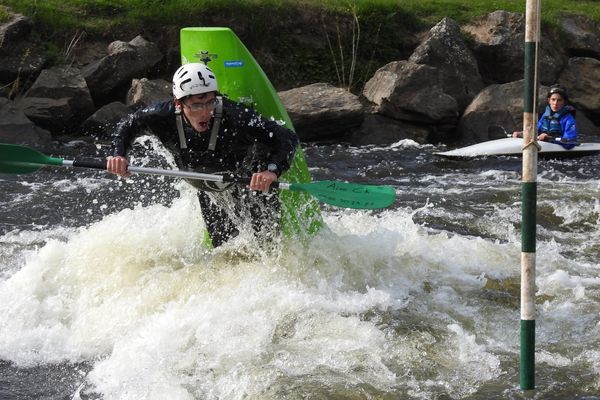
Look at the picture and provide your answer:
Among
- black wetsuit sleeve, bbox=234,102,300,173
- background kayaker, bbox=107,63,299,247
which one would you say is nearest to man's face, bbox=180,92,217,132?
background kayaker, bbox=107,63,299,247

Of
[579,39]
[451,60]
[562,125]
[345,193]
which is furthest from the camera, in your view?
[579,39]

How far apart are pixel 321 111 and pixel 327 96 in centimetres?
33

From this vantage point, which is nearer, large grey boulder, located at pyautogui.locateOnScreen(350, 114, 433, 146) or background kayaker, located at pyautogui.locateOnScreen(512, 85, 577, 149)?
background kayaker, located at pyautogui.locateOnScreen(512, 85, 577, 149)

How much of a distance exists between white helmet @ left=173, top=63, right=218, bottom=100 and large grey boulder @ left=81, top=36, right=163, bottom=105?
791 centimetres

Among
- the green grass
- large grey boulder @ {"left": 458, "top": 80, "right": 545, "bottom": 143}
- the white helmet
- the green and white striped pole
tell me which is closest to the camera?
the green and white striped pole

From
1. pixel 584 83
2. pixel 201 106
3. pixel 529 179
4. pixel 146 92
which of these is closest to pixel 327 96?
pixel 146 92

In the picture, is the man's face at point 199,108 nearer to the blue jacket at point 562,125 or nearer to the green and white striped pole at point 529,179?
the green and white striped pole at point 529,179

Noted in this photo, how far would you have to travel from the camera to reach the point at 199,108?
217 inches

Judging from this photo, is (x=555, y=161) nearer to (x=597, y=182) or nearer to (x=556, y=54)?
(x=597, y=182)

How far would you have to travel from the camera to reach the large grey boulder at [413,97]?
42.1ft

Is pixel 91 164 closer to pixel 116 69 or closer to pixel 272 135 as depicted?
pixel 272 135

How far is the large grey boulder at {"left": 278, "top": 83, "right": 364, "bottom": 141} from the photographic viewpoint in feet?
40.8

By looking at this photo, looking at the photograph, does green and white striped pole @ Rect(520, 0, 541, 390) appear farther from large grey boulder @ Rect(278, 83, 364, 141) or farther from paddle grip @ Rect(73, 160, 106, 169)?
large grey boulder @ Rect(278, 83, 364, 141)

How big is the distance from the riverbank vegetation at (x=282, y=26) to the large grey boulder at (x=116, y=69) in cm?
82
